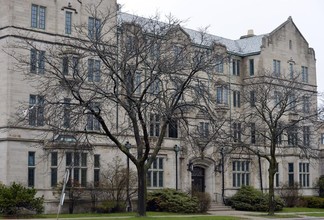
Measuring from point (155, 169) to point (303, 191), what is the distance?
1858 centimetres

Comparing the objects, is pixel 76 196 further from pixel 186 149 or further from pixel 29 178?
pixel 186 149

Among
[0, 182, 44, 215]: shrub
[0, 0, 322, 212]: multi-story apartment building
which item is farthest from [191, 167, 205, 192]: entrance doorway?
[0, 182, 44, 215]: shrub

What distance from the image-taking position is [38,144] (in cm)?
4191

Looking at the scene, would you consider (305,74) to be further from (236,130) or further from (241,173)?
(236,130)

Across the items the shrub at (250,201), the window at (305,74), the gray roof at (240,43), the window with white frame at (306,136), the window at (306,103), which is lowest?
the shrub at (250,201)

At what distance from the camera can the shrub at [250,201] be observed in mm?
51469

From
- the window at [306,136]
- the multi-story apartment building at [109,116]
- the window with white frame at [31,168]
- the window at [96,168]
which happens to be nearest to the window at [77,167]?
the multi-story apartment building at [109,116]

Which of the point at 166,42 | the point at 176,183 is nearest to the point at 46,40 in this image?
the point at 166,42

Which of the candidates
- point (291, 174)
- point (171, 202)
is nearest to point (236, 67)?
point (291, 174)

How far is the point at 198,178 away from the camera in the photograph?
5431 centimetres

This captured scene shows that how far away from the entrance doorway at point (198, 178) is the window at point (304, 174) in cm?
1158

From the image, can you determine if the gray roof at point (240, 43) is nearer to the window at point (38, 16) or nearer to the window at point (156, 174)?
the window at point (156, 174)

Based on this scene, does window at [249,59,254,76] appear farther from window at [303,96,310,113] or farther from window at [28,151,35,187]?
window at [28,151,35,187]

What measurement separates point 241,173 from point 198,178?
5696 millimetres
